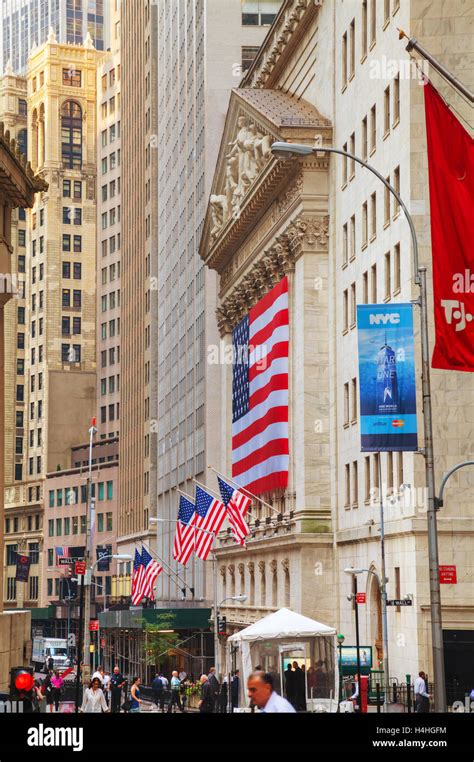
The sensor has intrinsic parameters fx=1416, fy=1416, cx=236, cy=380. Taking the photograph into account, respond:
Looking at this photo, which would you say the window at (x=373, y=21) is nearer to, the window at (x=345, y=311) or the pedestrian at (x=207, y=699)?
the window at (x=345, y=311)

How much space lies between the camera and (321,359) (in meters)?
69.4

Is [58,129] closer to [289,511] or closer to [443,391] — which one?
[289,511]

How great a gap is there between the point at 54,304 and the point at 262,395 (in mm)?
113719

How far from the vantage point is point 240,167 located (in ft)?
280

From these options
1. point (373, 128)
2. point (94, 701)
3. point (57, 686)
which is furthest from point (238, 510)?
point (94, 701)

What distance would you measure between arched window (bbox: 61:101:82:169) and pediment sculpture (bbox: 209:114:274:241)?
10170 cm

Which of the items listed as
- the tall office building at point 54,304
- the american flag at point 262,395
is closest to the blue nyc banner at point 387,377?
the american flag at point 262,395

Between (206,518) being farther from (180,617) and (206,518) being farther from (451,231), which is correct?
(451,231)

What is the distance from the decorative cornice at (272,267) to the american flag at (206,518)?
14484 mm

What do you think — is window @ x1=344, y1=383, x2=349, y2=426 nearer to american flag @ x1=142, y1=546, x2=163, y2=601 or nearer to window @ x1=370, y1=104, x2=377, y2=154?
window @ x1=370, y1=104, x2=377, y2=154

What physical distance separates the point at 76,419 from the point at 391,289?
129709mm

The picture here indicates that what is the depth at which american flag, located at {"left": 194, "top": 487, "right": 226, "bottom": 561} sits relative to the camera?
196 feet

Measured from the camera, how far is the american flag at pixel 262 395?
241 ft
